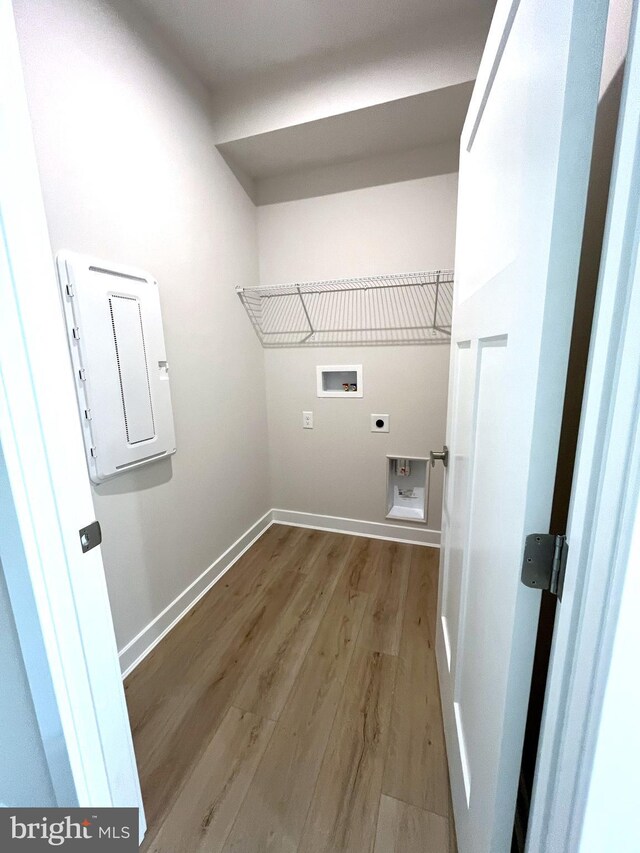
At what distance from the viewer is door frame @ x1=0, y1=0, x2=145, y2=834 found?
1.88 feet

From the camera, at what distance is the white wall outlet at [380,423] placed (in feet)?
7.27

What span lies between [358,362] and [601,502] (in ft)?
6.14

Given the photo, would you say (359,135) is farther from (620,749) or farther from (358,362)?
(620,749)

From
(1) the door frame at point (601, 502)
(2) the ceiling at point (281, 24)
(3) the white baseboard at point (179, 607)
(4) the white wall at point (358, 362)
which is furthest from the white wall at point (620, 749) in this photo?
(2) the ceiling at point (281, 24)

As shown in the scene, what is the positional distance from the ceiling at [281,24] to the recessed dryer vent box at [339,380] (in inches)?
58.7

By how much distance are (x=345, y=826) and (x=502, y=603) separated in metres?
0.90

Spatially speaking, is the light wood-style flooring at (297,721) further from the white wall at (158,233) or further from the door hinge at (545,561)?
the door hinge at (545,561)

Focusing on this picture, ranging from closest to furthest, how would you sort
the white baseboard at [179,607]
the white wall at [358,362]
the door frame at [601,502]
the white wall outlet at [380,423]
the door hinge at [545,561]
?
1. the door frame at [601,502]
2. the door hinge at [545,561]
3. the white baseboard at [179,607]
4. the white wall at [358,362]
5. the white wall outlet at [380,423]

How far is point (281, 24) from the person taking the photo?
140cm

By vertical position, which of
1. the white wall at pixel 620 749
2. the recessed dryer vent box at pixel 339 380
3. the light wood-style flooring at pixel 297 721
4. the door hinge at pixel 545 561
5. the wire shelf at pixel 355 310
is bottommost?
the light wood-style flooring at pixel 297 721

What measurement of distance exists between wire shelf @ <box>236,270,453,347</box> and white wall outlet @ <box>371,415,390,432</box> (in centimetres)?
47

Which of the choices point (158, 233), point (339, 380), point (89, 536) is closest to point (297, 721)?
point (89, 536)

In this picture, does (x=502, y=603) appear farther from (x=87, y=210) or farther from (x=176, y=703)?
(x=87, y=210)

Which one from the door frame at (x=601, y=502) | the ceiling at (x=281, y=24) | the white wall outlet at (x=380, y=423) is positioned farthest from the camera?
the white wall outlet at (x=380, y=423)
